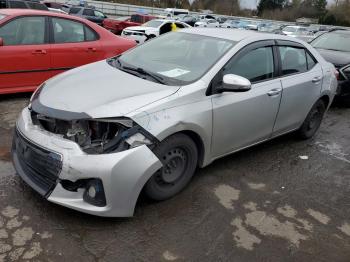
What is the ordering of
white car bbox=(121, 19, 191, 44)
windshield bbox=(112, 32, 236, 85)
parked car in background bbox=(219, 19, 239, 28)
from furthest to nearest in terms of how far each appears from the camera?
parked car in background bbox=(219, 19, 239, 28)
white car bbox=(121, 19, 191, 44)
windshield bbox=(112, 32, 236, 85)

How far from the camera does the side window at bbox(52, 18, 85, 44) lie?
243 inches

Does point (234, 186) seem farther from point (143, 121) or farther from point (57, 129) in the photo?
point (57, 129)

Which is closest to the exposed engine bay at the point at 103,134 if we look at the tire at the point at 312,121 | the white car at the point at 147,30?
the tire at the point at 312,121

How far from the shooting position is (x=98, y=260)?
2.71 meters

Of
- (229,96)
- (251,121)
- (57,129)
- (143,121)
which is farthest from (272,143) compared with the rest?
(57,129)

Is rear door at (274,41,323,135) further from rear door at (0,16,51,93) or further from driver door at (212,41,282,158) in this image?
rear door at (0,16,51,93)

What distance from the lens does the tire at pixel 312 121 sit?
5.29 metres

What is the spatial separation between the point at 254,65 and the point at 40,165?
2445mm

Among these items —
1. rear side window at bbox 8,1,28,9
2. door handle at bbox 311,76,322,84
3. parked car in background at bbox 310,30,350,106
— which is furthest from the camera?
rear side window at bbox 8,1,28,9

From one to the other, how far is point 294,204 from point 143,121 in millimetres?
1812

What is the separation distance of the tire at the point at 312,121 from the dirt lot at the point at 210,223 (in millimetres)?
940

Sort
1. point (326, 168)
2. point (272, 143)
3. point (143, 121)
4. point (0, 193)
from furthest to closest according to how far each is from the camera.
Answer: point (272, 143)
point (326, 168)
point (0, 193)
point (143, 121)

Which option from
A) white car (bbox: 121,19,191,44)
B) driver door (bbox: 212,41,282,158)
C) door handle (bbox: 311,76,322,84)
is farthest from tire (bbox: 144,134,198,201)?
white car (bbox: 121,19,191,44)

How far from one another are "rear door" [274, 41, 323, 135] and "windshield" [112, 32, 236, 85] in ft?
3.17
